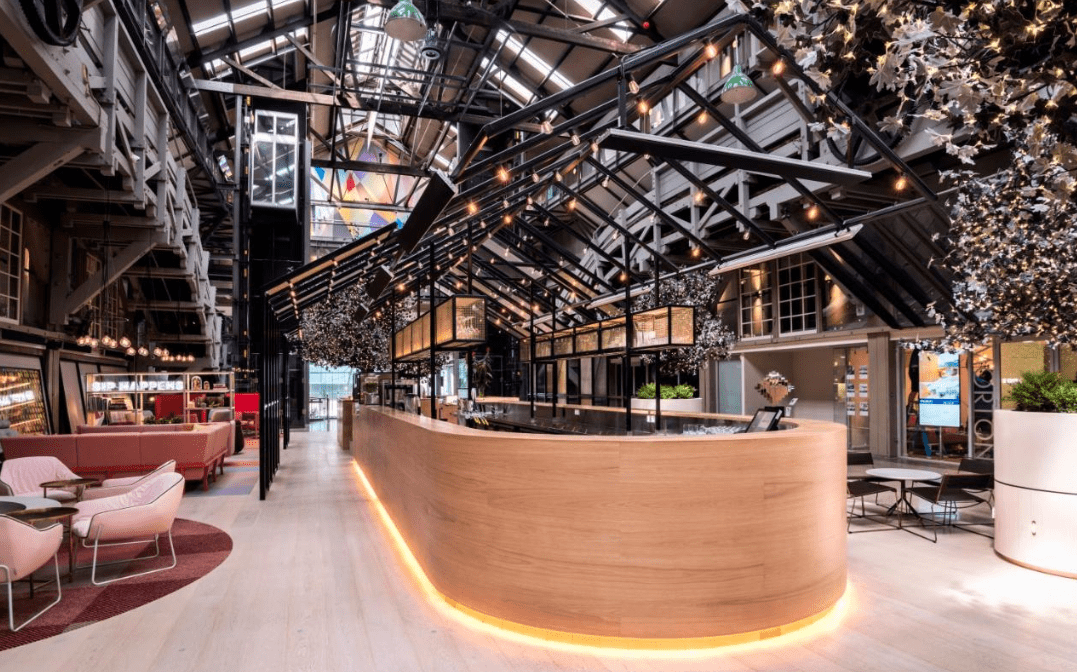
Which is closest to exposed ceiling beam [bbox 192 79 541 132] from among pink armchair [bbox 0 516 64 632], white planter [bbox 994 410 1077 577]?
white planter [bbox 994 410 1077 577]

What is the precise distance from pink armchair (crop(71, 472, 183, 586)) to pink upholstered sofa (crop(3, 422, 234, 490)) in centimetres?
358

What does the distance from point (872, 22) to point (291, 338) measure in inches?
818

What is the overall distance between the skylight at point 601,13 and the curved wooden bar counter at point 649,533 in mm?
10956

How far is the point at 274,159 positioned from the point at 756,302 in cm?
1219

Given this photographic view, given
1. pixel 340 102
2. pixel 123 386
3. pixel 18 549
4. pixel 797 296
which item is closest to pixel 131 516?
pixel 18 549

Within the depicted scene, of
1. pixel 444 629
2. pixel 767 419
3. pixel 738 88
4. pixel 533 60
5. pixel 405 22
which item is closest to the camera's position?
pixel 444 629

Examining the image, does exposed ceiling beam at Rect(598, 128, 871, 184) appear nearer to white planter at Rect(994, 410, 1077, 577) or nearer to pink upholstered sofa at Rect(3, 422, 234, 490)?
white planter at Rect(994, 410, 1077, 577)

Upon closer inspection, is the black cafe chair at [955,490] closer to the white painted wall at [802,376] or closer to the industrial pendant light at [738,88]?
the industrial pendant light at [738,88]

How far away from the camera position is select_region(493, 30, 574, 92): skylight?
15.1m

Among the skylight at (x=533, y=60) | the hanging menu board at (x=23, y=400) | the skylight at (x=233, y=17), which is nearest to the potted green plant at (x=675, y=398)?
the skylight at (x=533, y=60)

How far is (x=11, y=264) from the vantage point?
10539 millimetres

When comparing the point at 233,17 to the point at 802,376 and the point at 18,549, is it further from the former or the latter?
the point at 802,376

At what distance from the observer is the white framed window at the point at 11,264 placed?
10250mm

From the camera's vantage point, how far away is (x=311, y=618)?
4336mm
